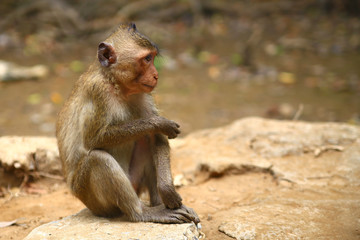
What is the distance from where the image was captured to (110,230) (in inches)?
134

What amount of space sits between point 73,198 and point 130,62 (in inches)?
81.3

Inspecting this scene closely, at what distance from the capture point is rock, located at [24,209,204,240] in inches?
129

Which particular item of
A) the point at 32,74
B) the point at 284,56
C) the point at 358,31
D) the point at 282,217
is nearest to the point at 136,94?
the point at 282,217

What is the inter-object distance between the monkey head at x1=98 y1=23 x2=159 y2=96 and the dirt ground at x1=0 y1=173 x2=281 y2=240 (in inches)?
57.8

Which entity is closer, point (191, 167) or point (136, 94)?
point (136, 94)

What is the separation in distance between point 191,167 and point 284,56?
331 inches

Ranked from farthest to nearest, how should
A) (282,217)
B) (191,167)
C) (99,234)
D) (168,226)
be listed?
(191,167) → (282,217) → (168,226) → (99,234)

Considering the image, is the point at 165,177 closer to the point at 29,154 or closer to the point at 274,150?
the point at 274,150

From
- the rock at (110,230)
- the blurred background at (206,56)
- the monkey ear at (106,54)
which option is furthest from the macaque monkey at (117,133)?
the blurred background at (206,56)

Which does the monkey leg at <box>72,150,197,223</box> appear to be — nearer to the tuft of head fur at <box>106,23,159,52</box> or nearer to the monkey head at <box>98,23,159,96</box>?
the monkey head at <box>98,23,159,96</box>

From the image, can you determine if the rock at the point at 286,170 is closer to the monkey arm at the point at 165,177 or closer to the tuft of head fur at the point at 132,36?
the monkey arm at the point at 165,177

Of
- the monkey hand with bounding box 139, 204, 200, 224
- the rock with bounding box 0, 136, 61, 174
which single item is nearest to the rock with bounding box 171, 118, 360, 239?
the monkey hand with bounding box 139, 204, 200, 224

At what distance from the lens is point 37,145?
5496 mm

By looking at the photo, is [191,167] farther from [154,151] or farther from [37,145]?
[37,145]
